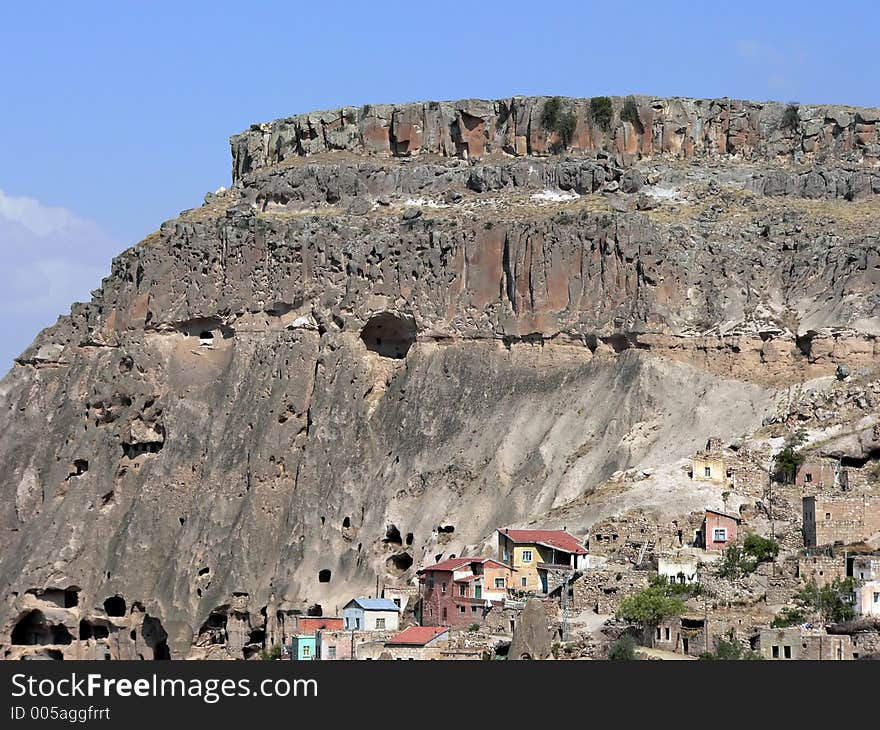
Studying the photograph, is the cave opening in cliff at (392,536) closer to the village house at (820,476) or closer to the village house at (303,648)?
the village house at (303,648)

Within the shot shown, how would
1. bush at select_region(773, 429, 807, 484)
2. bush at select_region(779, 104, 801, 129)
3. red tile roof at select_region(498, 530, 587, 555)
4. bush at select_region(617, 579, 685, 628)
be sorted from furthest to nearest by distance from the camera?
1. bush at select_region(779, 104, 801, 129)
2. bush at select_region(773, 429, 807, 484)
3. red tile roof at select_region(498, 530, 587, 555)
4. bush at select_region(617, 579, 685, 628)

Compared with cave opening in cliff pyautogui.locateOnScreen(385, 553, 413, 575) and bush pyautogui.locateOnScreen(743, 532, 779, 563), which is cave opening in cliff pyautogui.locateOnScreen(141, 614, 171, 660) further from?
bush pyautogui.locateOnScreen(743, 532, 779, 563)

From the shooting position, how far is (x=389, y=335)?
413ft

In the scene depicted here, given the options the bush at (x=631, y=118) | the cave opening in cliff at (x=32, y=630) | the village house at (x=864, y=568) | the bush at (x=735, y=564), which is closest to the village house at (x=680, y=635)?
the bush at (x=735, y=564)

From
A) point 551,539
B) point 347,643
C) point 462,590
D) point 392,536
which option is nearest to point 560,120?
point 392,536

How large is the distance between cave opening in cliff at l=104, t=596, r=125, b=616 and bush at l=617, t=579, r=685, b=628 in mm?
34445

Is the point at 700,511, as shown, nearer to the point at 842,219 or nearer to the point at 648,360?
the point at 648,360

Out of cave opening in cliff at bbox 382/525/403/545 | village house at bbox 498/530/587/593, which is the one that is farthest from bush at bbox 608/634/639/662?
cave opening in cliff at bbox 382/525/403/545

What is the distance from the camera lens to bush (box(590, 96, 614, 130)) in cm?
13038

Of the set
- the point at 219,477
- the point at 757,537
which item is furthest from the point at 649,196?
the point at 757,537

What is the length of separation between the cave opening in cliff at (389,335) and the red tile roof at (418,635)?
2781 cm

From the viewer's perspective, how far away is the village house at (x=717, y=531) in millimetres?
100188

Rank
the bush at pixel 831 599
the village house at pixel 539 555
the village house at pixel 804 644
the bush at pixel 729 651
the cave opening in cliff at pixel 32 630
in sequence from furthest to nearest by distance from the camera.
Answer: the cave opening in cliff at pixel 32 630 < the village house at pixel 539 555 < the bush at pixel 831 599 < the bush at pixel 729 651 < the village house at pixel 804 644

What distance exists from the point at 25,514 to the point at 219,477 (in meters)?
8.91
